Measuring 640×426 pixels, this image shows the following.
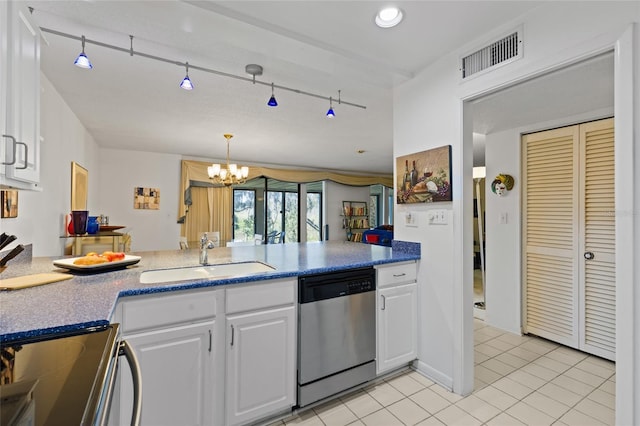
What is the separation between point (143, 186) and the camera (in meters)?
5.39

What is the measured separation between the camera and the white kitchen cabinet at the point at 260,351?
1.63m

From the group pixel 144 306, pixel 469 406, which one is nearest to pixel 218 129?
pixel 144 306

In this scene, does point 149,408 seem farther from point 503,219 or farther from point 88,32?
point 503,219

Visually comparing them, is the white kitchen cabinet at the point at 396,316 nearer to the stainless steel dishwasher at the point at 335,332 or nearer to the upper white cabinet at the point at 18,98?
the stainless steel dishwasher at the point at 335,332

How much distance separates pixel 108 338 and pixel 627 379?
6.63 feet

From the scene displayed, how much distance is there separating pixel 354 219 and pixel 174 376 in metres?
6.82

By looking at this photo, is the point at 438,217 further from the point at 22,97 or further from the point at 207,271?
the point at 22,97

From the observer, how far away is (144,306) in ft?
4.65

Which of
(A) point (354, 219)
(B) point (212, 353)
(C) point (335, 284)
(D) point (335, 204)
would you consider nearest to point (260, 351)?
(B) point (212, 353)

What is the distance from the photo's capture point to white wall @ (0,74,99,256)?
2.24m

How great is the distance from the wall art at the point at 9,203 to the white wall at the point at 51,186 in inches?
1.9

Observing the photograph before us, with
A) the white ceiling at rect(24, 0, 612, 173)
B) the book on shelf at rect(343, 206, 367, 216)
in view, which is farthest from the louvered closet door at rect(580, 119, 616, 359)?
the book on shelf at rect(343, 206, 367, 216)

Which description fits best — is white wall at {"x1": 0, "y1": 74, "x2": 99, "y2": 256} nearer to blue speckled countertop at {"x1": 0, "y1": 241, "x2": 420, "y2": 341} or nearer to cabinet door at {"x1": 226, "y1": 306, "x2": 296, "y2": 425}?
blue speckled countertop at {"x1": 0, "y1": 241, "x2": 420, "y2": 341}

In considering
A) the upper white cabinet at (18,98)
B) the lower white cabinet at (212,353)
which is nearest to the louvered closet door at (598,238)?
the lower white cabinet at (212,353)
